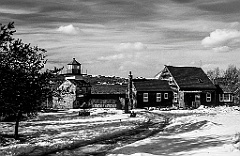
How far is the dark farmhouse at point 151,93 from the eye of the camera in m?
54.9

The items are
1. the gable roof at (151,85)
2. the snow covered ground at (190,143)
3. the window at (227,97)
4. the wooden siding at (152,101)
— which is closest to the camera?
the snow covered ground at (190,143)

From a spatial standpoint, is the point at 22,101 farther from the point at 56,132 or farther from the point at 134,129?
the point at 134,129

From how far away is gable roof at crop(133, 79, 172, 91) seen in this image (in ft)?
182

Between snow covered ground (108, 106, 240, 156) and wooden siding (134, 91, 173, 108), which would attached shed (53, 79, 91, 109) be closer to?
wooden siding (134, 91, 173, 108)

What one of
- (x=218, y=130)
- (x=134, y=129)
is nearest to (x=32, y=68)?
(x=134, y=129)

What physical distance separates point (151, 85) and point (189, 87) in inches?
277

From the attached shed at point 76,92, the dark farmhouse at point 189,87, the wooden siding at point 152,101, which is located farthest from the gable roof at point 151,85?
the attached shed at point 76,92

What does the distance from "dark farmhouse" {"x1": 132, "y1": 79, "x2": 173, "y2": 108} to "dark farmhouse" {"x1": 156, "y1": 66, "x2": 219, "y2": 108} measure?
4.18ft

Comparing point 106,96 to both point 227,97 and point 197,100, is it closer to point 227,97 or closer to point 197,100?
point 197,100

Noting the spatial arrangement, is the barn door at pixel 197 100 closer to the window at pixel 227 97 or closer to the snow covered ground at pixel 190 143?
the window at pixel 227 97

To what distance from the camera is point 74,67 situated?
65.2 metres

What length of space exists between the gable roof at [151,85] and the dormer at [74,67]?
14.5m

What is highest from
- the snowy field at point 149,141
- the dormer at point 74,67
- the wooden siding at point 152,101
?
the dormer at point 74,67

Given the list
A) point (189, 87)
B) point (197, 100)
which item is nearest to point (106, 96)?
point (189, 87)
